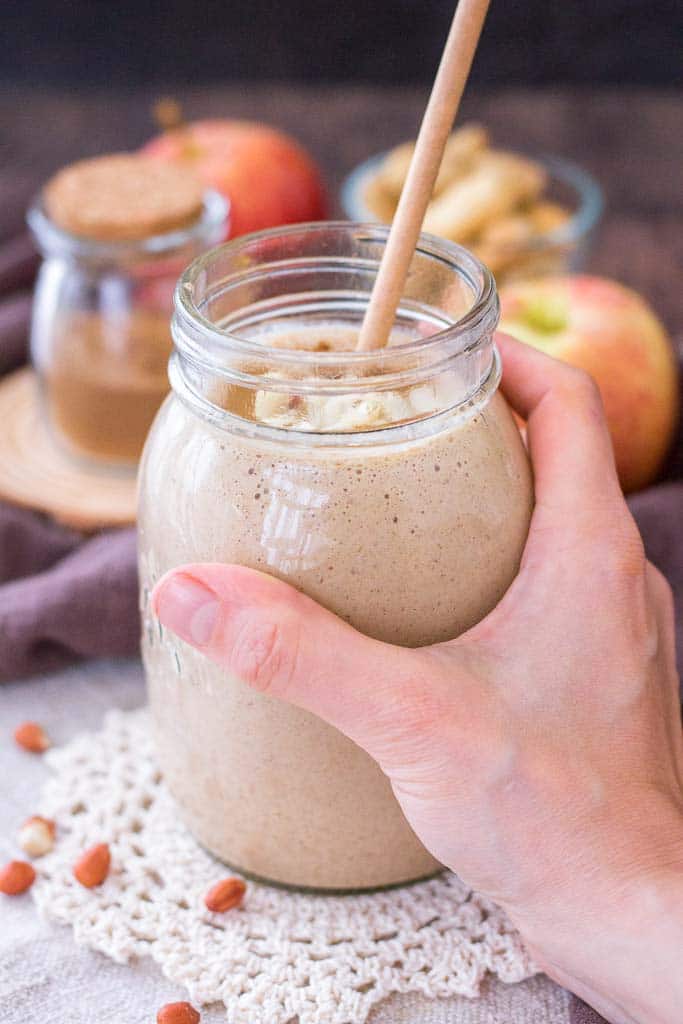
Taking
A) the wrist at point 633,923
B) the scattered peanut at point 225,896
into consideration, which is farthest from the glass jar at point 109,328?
the wrist at point 633,923

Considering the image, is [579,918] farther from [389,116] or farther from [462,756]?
[389,116]

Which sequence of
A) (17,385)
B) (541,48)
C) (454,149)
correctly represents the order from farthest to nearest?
(541,48) → (454,149) → (17,385)

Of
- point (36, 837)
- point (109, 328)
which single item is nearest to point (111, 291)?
point (109, 328)

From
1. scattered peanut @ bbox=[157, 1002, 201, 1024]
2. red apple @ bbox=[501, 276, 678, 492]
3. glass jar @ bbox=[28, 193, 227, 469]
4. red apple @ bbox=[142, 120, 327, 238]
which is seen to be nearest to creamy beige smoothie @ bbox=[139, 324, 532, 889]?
scattered peanut @ bbox=[157, 1002, 201, 1024]

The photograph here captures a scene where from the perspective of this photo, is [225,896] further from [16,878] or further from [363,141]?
[363,141]

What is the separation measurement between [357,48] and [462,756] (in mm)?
1791

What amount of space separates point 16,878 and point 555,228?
1.07 meters

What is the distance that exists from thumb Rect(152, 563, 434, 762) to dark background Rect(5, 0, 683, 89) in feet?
5.44

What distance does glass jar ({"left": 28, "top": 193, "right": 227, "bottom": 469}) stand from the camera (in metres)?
1.29

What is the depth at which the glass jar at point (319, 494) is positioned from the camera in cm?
69

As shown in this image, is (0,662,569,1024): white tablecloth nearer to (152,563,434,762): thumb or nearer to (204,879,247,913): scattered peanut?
(204,879,247,913): scattered peanut

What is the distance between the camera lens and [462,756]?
0.67 meters

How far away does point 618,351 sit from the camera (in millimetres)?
1178

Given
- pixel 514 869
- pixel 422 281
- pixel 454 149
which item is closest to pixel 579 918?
pixel 514 869
